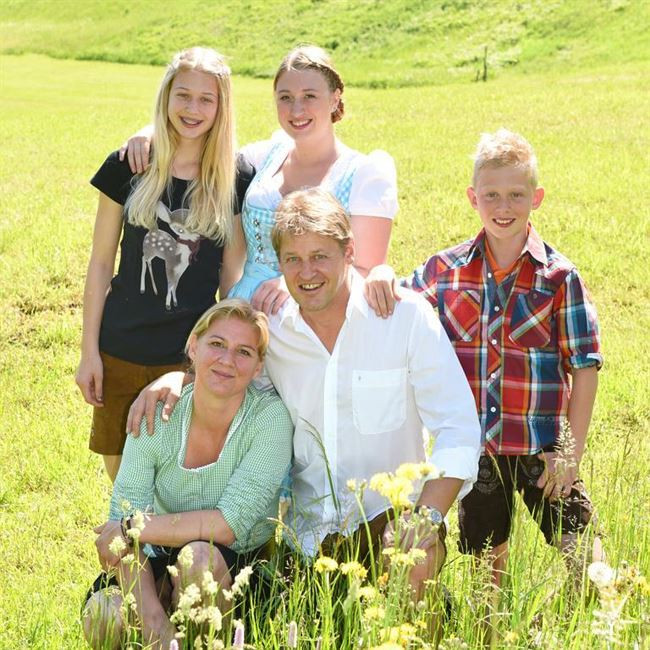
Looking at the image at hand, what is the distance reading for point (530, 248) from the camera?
13.4 feet

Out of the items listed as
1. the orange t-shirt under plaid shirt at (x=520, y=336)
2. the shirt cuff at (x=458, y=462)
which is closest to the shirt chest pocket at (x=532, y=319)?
the orange t-shirt under plaid shirt at (x=520, y=336)

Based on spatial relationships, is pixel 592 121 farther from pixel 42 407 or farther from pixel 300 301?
pixel 300 301

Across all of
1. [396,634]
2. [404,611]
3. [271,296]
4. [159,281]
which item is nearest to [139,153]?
[159,281]

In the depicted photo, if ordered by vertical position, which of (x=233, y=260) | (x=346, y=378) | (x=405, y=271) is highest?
(x=405, y=271)

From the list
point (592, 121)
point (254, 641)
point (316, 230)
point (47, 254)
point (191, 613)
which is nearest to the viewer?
point (191, 613)

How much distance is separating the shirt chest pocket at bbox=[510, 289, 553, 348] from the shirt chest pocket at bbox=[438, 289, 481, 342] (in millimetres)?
161

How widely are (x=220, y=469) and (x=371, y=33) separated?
39.5 metres

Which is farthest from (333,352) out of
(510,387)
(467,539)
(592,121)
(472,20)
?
(472,20)

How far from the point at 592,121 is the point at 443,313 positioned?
45.6 feet

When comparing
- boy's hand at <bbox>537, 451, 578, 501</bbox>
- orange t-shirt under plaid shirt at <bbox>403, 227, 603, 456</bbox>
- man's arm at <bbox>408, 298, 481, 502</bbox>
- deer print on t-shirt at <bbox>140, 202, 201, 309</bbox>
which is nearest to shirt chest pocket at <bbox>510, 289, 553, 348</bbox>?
orange t-shirt under plaid shirt at <bbox>403, 227, 603, 456</bbox>

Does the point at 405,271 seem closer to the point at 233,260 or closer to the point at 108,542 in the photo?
the point at 233,260

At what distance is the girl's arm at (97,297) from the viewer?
15.3ft

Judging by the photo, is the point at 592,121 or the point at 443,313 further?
the point at 592,121

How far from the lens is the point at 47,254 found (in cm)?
1002
